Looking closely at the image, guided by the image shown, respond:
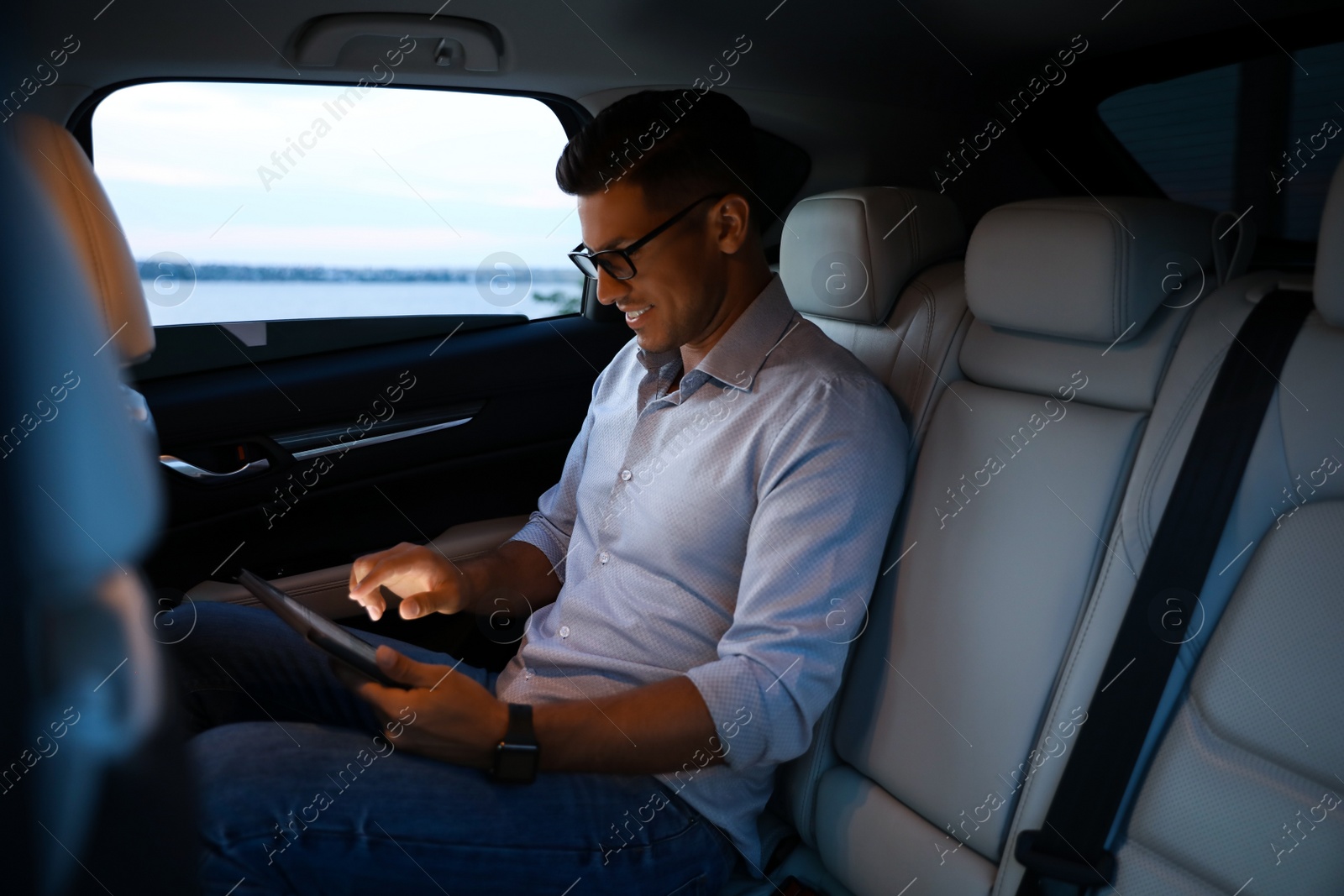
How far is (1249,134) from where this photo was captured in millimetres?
2014

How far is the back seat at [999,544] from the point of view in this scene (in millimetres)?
1141

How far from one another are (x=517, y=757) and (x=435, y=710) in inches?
4.1

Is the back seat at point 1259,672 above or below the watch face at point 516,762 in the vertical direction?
above

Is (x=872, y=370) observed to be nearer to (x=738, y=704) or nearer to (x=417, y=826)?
(x=738, y=704)

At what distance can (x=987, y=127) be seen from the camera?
207cm

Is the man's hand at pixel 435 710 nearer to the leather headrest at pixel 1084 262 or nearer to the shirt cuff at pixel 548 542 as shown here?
A: the shirt cuff at pixel 548 542

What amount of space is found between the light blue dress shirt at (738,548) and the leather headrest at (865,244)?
138mm

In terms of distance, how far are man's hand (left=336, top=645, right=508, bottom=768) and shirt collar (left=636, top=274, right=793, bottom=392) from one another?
511mm

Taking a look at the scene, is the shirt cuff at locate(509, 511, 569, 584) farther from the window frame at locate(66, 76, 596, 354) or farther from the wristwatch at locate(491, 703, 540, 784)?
the window frame at locate(66, 76, 596, 354)

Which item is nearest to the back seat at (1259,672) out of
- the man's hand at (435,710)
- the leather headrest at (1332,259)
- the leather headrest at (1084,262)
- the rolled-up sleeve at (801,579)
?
the leather headrest at (1332,259)

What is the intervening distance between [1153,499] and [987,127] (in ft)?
3.99

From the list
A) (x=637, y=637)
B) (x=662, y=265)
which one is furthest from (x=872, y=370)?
(x=637, y=637)

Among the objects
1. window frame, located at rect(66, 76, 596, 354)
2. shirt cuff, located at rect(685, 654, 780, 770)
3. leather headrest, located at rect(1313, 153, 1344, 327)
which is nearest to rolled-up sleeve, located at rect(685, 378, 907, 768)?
shirt cuff, located at rect(685, 654, 780, 770)

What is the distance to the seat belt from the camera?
1040 mm
